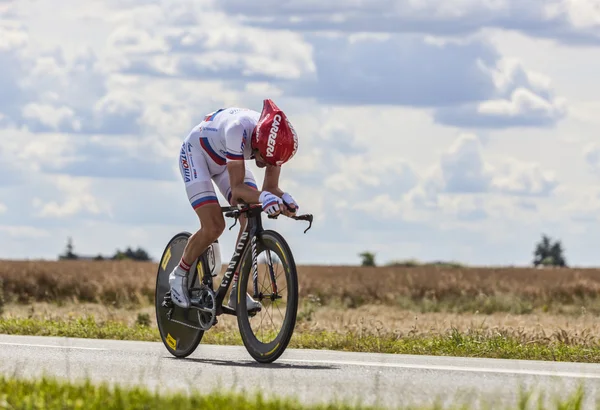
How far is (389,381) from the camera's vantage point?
805 centimetres

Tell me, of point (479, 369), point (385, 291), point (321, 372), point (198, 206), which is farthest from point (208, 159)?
point (385, 291)

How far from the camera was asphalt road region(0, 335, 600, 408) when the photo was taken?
7.38 meters

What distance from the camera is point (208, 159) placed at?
1058 cm

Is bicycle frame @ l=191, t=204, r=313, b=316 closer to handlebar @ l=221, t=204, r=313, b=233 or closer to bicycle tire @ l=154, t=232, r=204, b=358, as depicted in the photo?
handlebar @ l=221, t=204, r=313, b=233

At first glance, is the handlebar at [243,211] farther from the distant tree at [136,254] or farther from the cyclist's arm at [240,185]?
the distant tree at [136,254]

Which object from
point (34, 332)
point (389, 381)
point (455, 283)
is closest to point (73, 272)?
point (455, 283)

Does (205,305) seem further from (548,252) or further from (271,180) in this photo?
(548,252)

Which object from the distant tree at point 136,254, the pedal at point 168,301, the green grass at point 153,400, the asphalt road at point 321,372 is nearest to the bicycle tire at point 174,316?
the pedal at point 168,301

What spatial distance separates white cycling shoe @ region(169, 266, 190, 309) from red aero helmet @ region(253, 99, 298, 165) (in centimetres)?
173

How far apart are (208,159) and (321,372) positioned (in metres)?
2.67

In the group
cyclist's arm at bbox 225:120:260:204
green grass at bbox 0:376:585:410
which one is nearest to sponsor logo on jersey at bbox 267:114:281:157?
cyclist's arm at bbox 225:120:260:204

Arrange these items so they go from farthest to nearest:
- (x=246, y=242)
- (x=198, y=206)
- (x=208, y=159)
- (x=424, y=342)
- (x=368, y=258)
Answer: (x=368, y=258)
(x=424, y=342)
(x=208, y=159)
(x=198, y=206)
(x=246, y=242)

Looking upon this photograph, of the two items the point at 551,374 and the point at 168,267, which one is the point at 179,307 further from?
the point at 551,374

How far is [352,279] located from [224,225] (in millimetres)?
32356
